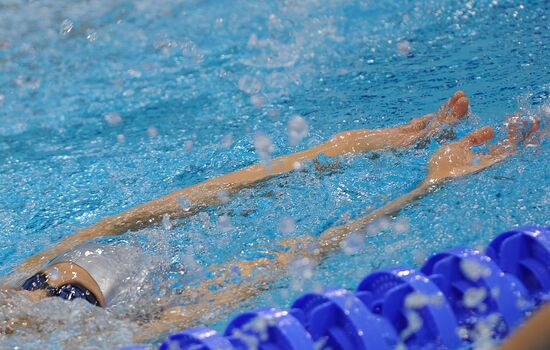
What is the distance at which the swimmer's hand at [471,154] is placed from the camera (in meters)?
2.15

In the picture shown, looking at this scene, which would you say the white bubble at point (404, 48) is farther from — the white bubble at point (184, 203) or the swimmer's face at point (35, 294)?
the swimmer's face at point (35, 294)

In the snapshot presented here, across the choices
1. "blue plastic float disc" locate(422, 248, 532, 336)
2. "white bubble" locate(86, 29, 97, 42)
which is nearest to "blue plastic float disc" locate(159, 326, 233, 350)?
"blue plastic float disc" locate(422, 248, 532, 336)

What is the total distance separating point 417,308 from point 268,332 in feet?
0.84

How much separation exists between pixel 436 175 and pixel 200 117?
1.27 metres

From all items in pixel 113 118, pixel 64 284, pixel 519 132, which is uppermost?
pixel 519 132

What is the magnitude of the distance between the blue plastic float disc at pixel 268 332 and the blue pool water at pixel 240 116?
0.37 meters

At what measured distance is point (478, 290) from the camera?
136 centimetres

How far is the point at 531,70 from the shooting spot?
2980mm

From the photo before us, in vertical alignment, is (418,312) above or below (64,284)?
above

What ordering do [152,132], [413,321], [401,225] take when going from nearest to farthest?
[413,321]
[401,225]
[152,132]

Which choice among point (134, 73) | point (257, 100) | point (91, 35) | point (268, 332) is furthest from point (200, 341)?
point (91, 35)

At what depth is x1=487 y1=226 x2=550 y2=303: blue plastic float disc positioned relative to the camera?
142cm

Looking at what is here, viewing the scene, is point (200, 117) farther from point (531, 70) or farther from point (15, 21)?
point (15, 21)

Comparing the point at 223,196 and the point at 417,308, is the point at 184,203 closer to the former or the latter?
the point at 223,196
